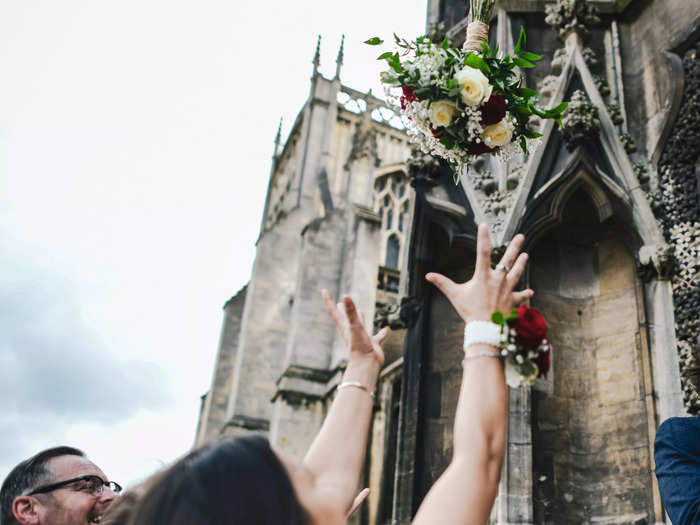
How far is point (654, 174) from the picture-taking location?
616cm

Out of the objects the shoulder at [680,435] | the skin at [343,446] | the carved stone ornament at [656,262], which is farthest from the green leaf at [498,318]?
the carved stone ornament at [656,262]

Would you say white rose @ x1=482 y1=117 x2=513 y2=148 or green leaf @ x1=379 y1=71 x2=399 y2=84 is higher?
green leaf @ x1=379 y1=71 x2=399 y2=84

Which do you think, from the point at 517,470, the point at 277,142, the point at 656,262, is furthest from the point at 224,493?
the point at 277,142

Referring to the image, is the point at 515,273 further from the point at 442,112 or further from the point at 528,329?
the point at 442,112

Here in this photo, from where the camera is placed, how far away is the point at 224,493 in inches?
47.5

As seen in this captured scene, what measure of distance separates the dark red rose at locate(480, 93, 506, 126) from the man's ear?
8.46ft

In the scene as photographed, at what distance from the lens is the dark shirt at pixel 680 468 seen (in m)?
3.08

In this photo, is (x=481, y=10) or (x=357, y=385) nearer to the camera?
(x=357, y=385)

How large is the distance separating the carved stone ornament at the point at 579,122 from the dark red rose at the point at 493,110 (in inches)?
115

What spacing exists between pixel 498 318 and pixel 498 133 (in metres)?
2.03

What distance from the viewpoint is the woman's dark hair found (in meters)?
1.18

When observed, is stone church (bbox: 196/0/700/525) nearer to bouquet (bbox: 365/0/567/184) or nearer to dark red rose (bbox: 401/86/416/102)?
bouquet (bbox: 365/0/567/184)

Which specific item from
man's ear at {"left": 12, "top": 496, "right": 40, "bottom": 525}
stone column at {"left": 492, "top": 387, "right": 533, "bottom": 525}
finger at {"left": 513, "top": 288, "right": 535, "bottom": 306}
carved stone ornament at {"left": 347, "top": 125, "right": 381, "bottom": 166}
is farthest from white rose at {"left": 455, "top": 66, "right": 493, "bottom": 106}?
carved stone ornament at {"left": 347, "top": 125, "right": 381, "bottom": 166}

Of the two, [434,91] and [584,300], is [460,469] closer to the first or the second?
[434,91]
